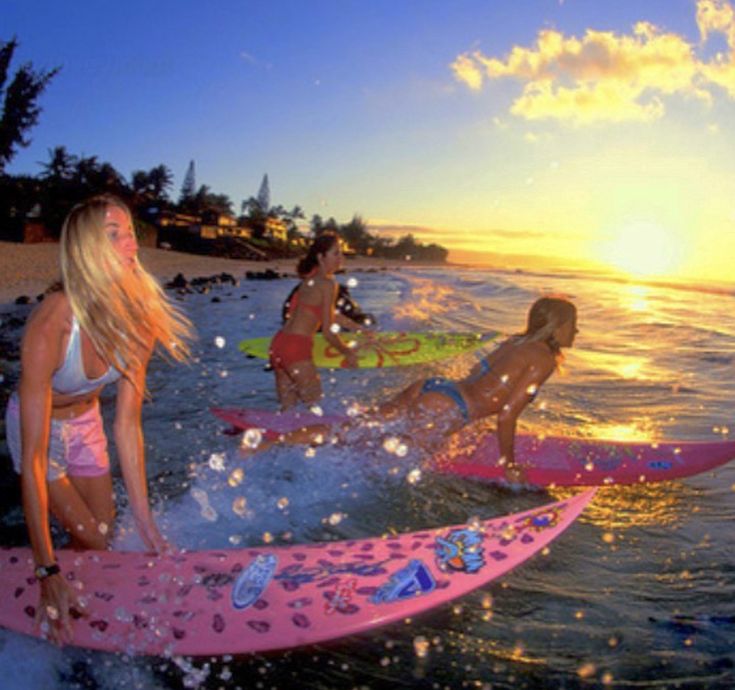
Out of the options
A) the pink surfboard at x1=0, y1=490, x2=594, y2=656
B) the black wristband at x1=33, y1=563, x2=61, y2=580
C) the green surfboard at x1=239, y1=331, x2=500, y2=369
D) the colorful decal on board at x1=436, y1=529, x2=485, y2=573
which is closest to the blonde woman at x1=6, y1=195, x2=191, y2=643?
the black wristband at x1=33, y1=563, x2=61, y2=580

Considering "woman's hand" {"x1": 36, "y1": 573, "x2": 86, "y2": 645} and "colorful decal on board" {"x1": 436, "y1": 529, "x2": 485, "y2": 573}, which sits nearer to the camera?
"woman's hand" {"x1": 36, "y1": 573, "x2": 86, "y2": 645}

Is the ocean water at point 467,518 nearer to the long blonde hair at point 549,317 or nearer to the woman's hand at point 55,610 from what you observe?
the long blonde hair at point 549,317

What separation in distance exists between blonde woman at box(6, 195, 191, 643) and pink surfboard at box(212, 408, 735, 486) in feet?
11.1

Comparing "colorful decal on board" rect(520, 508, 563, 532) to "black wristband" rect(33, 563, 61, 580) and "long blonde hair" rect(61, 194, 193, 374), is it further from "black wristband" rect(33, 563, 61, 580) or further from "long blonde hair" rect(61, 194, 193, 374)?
"black wristband" rect(33, 563, 61, 580)

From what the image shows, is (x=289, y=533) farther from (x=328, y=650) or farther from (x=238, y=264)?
(x=238, y=264)

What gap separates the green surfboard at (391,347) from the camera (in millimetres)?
11422

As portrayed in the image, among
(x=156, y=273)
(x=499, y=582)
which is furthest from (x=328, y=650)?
(x=156, y=273)

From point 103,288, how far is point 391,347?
30.4 feet

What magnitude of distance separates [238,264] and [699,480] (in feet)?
153

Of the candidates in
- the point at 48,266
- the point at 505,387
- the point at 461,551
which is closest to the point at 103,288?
the point at 461,551

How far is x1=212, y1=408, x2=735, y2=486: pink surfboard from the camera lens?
6562mm

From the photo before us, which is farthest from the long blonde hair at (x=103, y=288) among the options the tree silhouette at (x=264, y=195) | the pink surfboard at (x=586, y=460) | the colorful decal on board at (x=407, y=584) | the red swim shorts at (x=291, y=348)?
the tree silhouette at (x=264, y=195)

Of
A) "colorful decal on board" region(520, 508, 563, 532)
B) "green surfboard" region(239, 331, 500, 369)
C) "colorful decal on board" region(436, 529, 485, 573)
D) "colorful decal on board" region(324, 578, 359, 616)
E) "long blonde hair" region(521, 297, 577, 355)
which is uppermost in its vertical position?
"long blonde hair" region(521, 297, 577, 355)

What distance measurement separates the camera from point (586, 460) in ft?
22.0
